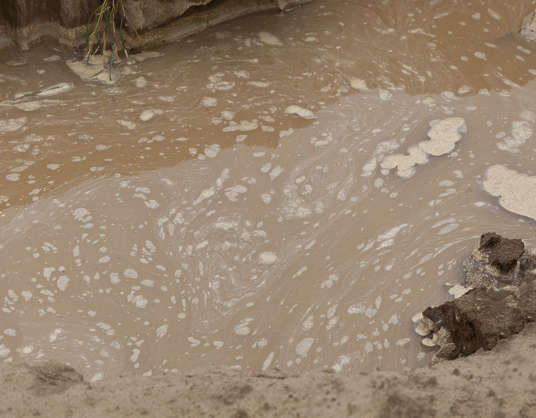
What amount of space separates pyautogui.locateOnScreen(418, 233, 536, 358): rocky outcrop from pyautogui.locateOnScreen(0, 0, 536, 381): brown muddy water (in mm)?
101

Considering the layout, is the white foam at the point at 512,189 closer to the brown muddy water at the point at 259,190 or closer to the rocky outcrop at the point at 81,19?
the brown muddy water at the point at 259,190

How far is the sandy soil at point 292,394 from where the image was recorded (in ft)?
5.48

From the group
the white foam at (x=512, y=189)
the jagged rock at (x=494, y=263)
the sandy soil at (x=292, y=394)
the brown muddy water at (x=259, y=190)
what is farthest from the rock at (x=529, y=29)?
the sandy soil at (x=292, y=394)

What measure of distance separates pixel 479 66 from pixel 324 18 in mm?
970

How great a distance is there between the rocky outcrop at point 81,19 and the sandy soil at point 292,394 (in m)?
2.53

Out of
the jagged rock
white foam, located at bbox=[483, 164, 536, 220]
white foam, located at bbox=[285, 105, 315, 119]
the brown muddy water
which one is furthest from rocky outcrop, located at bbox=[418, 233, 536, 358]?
white foam, located at bbox=[285, 105, 315, 119]

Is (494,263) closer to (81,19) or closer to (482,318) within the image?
(482,318)

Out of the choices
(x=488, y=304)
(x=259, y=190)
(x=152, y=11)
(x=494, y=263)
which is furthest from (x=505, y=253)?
(x=152, y=11)

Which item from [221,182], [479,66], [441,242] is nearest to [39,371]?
[221,182]

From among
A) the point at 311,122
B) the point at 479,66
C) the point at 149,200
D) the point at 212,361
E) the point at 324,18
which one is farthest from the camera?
the point at 324,18

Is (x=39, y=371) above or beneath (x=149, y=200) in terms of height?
above

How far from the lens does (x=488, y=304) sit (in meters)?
2.17

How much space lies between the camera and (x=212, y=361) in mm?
2500

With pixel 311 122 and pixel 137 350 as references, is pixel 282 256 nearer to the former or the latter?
pixel 137 350
